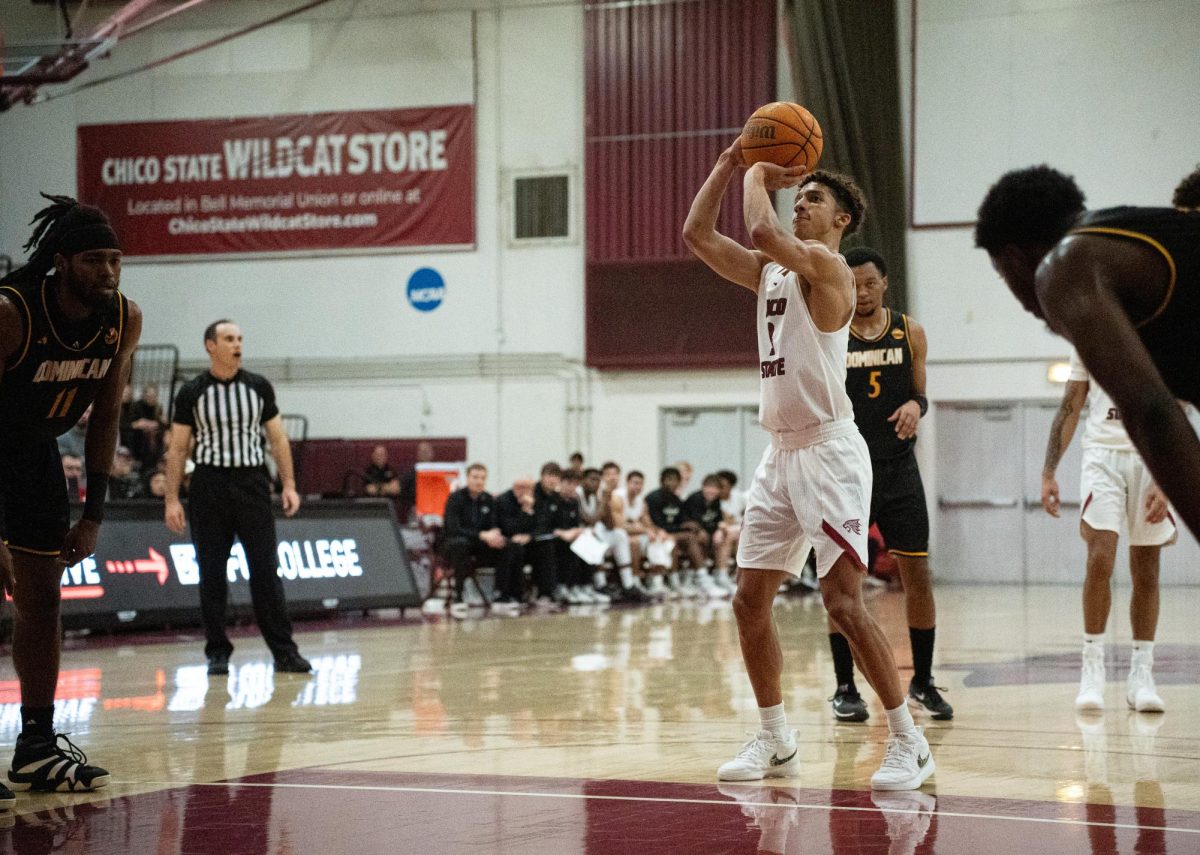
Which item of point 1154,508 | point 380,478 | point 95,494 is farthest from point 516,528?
point 95,494

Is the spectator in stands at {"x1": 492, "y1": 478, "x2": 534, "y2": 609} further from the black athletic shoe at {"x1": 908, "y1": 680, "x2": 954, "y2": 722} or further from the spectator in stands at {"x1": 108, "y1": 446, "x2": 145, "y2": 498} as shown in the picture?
the black athletic shoe at {"x1": 908, "y1": 680, "x2": 954, "y2": 722}

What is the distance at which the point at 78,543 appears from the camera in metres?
4.95

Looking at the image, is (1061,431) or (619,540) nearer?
(1061,431)

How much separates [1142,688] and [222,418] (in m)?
5.25

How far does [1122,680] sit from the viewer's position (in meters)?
8.10

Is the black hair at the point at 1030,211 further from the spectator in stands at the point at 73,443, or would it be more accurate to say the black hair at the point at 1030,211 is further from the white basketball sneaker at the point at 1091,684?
the spectator in stands at the point at 73,443

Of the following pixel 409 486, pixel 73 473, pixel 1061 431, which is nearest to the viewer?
pixel 1061 431

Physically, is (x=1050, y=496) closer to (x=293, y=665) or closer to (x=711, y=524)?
(x=293, y=665)

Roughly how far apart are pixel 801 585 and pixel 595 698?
12036 mm

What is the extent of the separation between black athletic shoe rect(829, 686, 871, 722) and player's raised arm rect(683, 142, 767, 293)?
213 centimetres

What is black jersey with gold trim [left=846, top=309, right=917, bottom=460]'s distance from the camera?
6543 mm

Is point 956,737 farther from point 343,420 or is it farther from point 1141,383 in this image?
point 343,420

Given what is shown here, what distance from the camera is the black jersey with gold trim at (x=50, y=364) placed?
4.70 meters

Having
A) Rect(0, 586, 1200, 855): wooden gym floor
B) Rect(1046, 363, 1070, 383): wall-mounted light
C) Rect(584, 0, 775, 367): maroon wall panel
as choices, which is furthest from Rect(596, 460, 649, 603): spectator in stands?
Rect(1046, 363, 1070, 383): wall-mounted light
